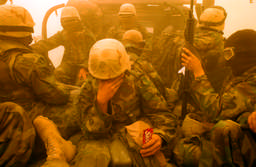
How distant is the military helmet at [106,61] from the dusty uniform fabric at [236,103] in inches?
23.3

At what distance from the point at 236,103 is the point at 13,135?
4.48 feet

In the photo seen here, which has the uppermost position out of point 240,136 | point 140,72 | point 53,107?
point 140,72

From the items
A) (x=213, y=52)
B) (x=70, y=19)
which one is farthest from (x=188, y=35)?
(x=70, y=19)

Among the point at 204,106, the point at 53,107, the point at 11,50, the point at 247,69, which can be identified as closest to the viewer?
the point at 247,69

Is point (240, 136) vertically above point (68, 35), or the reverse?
point (68, 35)

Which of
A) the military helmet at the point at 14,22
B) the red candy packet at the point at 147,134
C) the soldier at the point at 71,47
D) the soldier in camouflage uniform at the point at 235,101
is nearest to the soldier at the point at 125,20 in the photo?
the soldier at the point at 71,47

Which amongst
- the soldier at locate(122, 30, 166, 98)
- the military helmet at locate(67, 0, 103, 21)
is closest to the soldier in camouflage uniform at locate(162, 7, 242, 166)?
the soldier at locate(122, 30, 166, 98)

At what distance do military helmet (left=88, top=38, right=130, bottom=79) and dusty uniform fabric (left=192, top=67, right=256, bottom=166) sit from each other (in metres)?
0.59

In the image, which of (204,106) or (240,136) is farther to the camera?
(204,106)

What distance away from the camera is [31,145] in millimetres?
1579

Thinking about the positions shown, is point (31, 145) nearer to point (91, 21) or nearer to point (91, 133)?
point (91, 133)

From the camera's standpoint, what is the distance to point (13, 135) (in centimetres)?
149

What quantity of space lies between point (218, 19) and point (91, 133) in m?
1.94

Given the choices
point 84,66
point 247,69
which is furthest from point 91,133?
point 84,66
